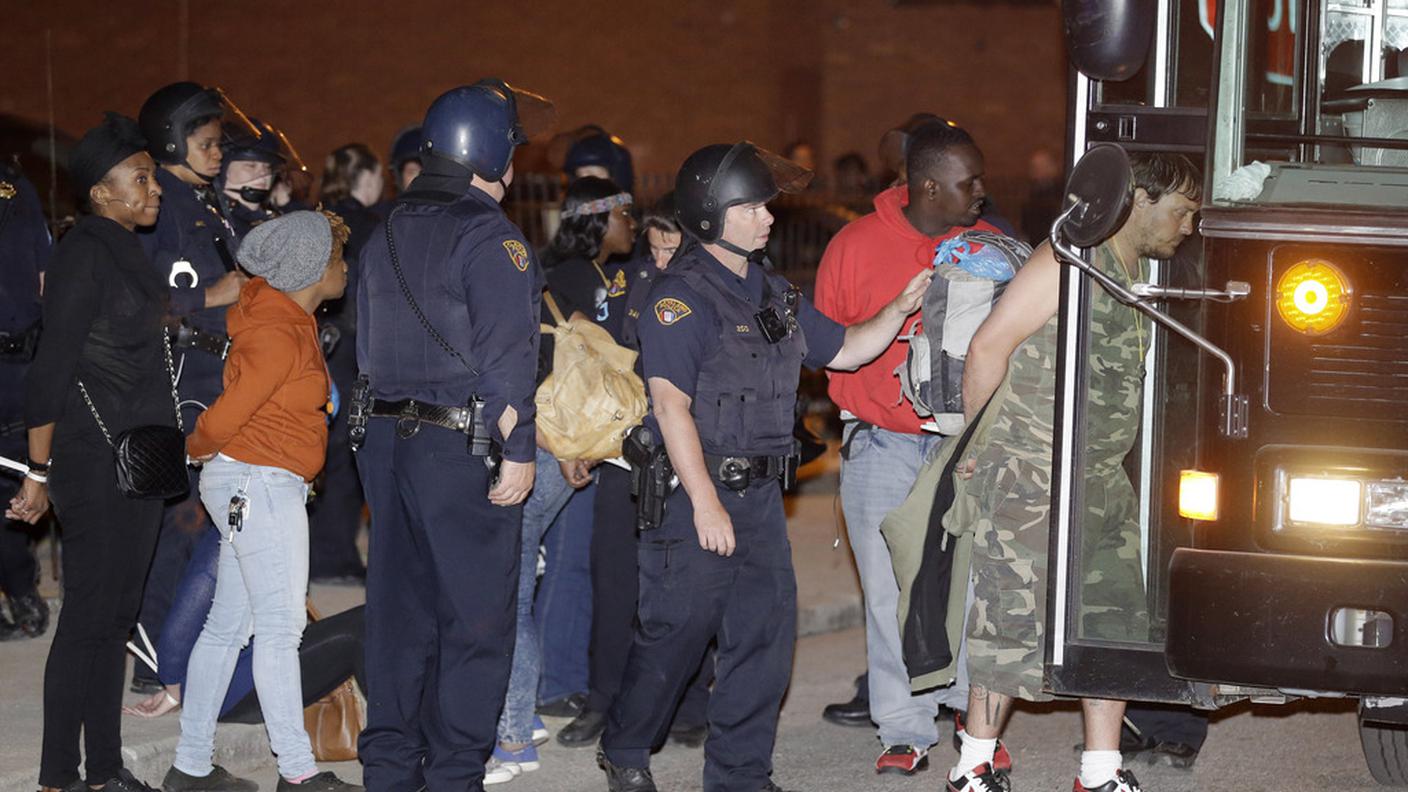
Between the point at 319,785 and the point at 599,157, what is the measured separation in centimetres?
320

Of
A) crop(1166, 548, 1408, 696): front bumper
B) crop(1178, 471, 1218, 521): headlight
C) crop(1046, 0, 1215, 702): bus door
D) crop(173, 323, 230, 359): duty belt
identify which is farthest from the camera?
crop(173, 323, 230, 359): duty belt

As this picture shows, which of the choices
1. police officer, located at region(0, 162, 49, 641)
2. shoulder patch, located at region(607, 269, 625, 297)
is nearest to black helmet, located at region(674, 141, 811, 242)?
shoulder patch, located at region(607, 269, 625, 297)

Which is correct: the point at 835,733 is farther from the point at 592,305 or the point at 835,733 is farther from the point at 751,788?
the point at 592,305

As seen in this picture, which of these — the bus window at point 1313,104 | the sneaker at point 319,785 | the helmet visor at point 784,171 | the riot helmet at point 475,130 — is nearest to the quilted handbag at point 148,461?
the sneaker at point 319,785

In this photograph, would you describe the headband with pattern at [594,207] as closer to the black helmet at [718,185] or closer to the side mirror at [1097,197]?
the black helmet at [718,185]

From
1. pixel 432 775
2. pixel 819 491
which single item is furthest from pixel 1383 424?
pixel 819 491

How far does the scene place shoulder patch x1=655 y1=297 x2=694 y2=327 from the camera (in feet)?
17.7

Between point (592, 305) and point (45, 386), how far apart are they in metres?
2.14

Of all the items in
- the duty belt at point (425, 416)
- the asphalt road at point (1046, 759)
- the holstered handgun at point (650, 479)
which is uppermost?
the duty belt at point (425, 416)

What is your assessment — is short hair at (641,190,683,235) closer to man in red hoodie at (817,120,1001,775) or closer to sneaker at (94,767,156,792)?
man in red hoodie at (817,120,1001,775)

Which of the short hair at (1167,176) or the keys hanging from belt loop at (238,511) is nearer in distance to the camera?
the short hair at (1167,176)

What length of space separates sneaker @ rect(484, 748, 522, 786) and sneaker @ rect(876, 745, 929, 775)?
4.30 ft

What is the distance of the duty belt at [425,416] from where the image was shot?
17.1 feet

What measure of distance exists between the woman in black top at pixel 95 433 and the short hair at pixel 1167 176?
3.10m
